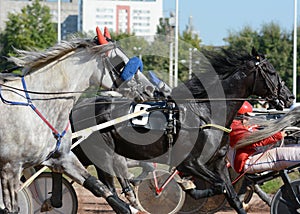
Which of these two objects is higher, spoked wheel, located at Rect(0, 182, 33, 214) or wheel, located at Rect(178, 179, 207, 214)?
spoked wheel, located at Rect(0, 182, 33, 214)

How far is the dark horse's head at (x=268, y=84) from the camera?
26.6 feet

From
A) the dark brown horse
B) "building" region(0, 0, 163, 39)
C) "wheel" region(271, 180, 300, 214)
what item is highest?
"building" region(0, 0, 163, 39)

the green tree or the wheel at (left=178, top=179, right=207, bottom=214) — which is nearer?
the wheel at (left=178, top=179, right=207, bottom=214)

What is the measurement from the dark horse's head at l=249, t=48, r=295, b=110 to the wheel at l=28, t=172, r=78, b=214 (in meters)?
2.40

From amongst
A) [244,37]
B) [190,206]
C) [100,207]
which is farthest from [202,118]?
[244,37]

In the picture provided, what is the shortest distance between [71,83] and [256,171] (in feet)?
8.66

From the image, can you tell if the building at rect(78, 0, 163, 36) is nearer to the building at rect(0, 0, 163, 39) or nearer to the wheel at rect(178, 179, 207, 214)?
the building at rect(0, 0, 163, 39)

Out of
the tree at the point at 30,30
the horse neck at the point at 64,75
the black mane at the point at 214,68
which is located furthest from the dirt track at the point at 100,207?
the tree at the point at 30,30

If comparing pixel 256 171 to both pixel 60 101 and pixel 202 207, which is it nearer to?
pixel 202 207

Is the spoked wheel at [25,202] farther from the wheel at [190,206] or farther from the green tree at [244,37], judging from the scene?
the green tree at [244,37]

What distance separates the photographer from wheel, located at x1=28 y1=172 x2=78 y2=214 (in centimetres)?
777

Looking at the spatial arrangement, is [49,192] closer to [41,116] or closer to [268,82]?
[41,116]

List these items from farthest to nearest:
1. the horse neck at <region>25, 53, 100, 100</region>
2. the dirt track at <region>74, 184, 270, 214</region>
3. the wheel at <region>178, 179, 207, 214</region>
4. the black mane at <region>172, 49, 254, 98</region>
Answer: the dirt track at <region>74, 184, 270, 214</region>, the wheel at <region>178, 179, 207, 214</region>, the black mane at <region>172, 49, 254, 98</region>, the horse neck at <region>25, 53, 100, 100</region>

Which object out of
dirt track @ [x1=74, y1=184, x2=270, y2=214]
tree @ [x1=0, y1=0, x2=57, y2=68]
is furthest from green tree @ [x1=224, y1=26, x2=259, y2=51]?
dirt track @ [x1=74, y1=184, x2=270, y2=214]
